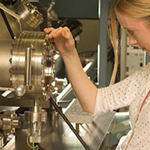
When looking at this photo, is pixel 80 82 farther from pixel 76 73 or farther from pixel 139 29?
pixel 139 29

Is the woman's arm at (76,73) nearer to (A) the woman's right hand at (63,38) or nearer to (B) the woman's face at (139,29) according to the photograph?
(A) the woman's right hand at (63,38)

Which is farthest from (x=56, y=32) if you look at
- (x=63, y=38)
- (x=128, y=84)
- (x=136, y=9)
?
(x=128, y=84)

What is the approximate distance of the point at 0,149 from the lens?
52.7 inches

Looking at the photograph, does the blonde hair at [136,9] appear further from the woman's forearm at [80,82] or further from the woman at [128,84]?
the woman's forearm at [80,82]

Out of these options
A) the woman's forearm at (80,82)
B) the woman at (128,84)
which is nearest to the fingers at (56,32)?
the woman at (128,84)

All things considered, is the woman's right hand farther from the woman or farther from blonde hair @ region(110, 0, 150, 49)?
blonde hair @ region(110, 0, 150, 49)

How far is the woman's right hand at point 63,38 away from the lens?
3.73 feet

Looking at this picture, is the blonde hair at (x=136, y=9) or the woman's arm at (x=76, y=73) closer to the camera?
the blonde hair at (x=136, y=9)

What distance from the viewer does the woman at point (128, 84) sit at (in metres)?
1.13

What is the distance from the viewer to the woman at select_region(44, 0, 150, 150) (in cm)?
113

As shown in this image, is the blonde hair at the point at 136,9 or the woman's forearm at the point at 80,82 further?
the woman's forearm at the point at 80,82

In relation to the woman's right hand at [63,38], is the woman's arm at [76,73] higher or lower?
lower

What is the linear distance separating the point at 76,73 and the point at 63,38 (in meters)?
0.15

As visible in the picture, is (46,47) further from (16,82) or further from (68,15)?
(68,15)
